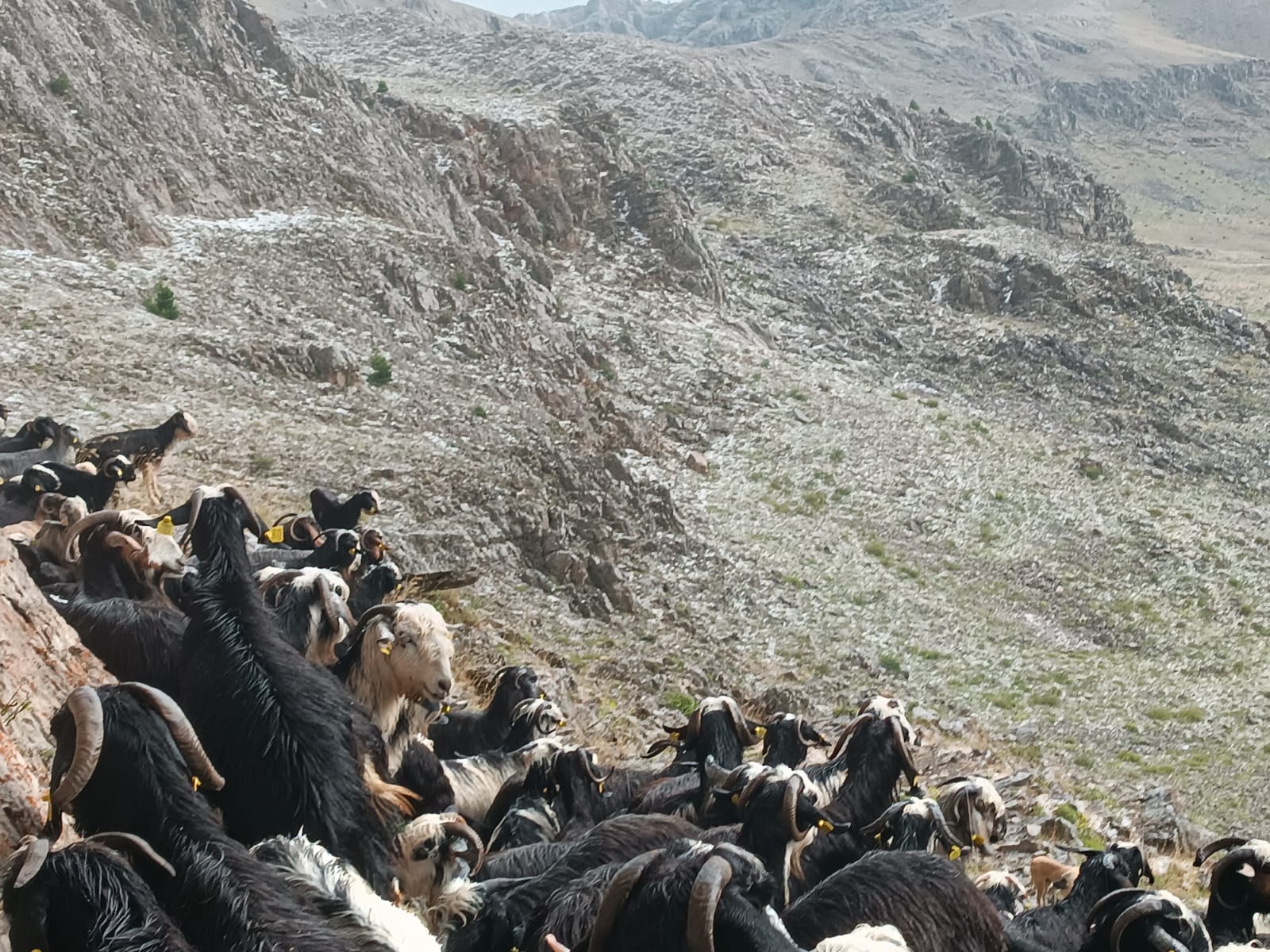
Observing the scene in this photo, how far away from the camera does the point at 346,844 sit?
500 cm

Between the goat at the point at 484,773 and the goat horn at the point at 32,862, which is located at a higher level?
the goat horn at the point at 32,862

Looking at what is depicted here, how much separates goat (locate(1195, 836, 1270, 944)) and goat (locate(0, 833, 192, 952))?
18.5ft

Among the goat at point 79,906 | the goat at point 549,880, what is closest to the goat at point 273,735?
the goat at point 549,880

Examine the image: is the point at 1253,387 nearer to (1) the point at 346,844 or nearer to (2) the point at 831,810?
(2) the point at 831,810

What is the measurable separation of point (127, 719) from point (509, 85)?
4693 cm

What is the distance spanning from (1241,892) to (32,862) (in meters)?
6.22

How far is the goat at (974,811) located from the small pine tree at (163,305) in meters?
15.1

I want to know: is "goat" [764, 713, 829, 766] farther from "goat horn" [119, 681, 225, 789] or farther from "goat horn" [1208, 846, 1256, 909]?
"goat horn" [119, 681, 225, 789]

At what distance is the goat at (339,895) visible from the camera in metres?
3.89

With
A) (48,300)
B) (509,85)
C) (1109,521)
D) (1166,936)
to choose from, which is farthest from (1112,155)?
(1166,936)

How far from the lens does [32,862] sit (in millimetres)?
3342

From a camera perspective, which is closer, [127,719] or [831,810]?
[127,719]

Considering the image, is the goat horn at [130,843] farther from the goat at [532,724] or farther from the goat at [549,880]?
the goat at [532,724]

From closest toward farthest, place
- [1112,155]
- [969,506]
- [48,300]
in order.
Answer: [48,300], [969,506], [1112,155]
